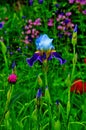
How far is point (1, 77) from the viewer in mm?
3418

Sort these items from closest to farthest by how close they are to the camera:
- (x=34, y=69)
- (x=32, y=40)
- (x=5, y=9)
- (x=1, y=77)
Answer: (x=1, y=77) → (x=34, y=69) → (x=32, y=40) → (x=5, y=9)

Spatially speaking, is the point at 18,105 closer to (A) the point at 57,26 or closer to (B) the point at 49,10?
(A) the point at 57,26

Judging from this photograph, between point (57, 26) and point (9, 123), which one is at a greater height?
point (57, 26)

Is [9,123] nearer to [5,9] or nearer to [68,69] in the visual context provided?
[68,69]

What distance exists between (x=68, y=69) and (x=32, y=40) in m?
1.05

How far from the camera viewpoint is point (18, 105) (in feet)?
10.6

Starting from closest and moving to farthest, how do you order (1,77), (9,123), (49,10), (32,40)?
(9,123) → (1,77) → (32,40) → (49,10)

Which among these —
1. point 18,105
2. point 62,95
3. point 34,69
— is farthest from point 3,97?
point 34,69

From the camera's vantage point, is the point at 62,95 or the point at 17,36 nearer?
the point at 62,95

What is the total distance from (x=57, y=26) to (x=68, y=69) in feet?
3.79

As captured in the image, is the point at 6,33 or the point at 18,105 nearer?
the point at 18,105

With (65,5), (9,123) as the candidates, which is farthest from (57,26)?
(9,123)

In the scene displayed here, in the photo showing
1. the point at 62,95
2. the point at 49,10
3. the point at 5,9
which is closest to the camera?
the point at 62,95

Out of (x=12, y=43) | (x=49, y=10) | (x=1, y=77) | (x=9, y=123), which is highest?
(x=49, y=10)
